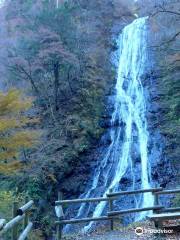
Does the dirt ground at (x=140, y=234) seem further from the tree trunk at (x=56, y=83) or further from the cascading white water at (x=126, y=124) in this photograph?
the tree trunk at (x=56, y=83)

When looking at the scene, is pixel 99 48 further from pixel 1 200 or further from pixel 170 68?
pixel 1 200

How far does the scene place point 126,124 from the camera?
21.1m

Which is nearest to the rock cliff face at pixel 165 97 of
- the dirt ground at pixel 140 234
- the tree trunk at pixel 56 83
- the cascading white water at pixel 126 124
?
the cascading white water at pixel 126 124

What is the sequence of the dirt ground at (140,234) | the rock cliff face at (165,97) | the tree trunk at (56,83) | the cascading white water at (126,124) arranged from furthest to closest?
the tree trunk at (56,83), the rock cliff face at (165,97), the cascading white water at (126,124), the dirt ground at (140,234)

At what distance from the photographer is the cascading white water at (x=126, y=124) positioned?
17031 millimetres

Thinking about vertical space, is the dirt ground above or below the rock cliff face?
below

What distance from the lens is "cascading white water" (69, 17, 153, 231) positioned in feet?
55.9

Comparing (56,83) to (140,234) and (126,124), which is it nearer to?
(126,124)

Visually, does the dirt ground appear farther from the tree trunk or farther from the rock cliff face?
the tree trunk

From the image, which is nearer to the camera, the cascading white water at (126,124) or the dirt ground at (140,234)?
the dirt ground at (140,234)

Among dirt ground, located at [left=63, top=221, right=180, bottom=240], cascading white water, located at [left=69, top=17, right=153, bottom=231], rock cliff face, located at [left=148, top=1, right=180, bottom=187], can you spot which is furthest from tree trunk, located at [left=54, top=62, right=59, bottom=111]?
dirt ground, located at [left=63, top=221, right=180, bottom=240]

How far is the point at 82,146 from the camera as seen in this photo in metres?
20.0

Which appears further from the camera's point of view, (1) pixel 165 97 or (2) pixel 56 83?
(2) pixel 56 83

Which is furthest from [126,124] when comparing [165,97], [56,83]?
[56,83]
